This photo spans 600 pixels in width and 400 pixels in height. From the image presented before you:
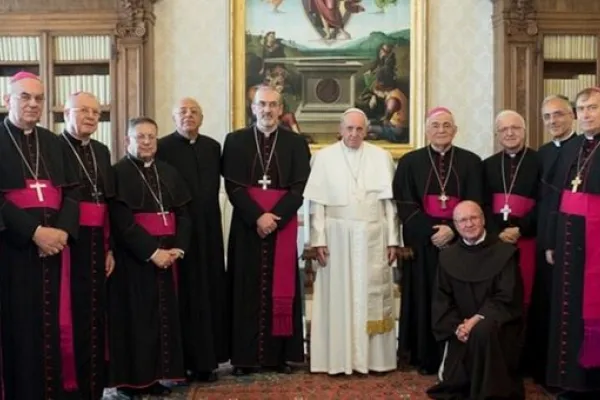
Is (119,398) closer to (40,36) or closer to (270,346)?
(270,346)

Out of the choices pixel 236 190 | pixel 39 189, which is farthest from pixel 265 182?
pixel 39 189

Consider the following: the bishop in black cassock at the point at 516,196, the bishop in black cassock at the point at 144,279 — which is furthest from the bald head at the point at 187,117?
the bishop in black cassock at the point at 516,196

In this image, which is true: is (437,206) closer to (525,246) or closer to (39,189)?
(525,246)

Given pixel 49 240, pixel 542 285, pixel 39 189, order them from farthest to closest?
pixel 542 285
pixel 39 189
pixel 49 240

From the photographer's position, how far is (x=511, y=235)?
4656mm

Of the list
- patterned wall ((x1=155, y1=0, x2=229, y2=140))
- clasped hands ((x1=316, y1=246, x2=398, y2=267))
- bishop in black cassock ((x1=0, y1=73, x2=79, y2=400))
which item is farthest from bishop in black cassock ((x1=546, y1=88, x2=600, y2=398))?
patterned wall ((x1=155, y1=0, x2=229, y2=140))

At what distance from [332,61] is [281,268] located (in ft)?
9.92

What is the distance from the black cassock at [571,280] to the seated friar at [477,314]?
0.21 meters

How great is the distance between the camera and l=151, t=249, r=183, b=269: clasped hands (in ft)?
13.8

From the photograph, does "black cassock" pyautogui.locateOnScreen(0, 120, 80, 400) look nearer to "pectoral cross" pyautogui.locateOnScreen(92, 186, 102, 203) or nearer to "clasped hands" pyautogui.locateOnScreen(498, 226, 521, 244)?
"pectoral cross" pyautogui.locateOnScreen(92, 186, 102, 203)

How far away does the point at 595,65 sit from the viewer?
702 cm

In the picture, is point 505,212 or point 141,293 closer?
point 141,293

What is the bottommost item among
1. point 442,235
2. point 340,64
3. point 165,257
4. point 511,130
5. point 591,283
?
point 591,283

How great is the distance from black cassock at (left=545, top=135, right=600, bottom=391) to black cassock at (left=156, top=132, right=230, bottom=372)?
212cm
